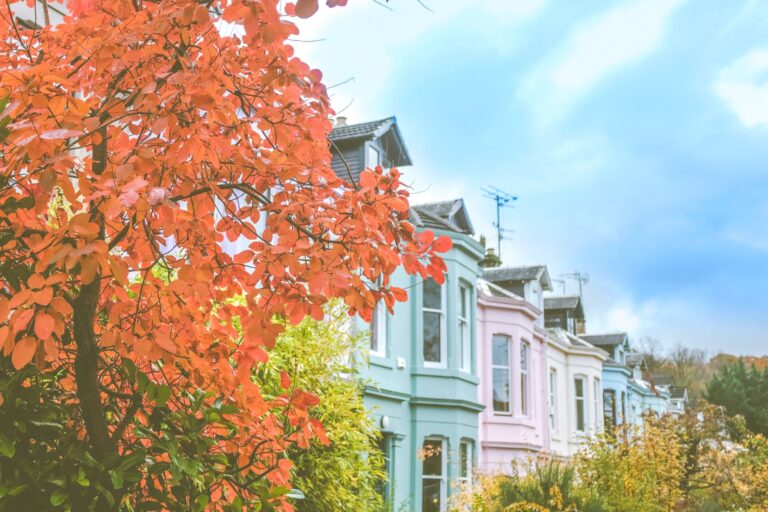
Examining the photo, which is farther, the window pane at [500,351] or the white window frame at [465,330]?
the window pane at [500,351]

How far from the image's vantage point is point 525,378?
82.6 feet

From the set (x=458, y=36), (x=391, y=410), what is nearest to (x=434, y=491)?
(x=391, y=410)

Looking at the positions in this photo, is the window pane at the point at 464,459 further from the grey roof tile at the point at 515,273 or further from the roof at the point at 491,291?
the grey roof tile at the point at 515,273

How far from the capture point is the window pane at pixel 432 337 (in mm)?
18609

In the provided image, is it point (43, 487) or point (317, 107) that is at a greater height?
point (317, 107)

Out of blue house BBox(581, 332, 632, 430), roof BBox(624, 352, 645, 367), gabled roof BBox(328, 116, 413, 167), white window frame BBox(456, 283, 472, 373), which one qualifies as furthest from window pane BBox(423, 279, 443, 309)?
roof BBox(624, 352, 645, 367)

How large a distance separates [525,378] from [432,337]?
24.6ft

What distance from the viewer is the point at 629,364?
4588 cm

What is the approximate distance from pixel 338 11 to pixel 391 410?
1416 centimetres

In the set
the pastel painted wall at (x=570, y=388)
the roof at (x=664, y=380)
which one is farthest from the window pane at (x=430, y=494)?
the roof at (x=664, y=380)

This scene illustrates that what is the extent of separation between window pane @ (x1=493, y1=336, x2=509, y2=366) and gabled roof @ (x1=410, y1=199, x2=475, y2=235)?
146 inches

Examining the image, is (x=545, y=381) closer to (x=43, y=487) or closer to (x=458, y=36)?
(x=458, y=36)

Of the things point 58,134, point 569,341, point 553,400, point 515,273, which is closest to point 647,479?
point 58,134

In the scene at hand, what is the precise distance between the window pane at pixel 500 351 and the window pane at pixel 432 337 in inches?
210
